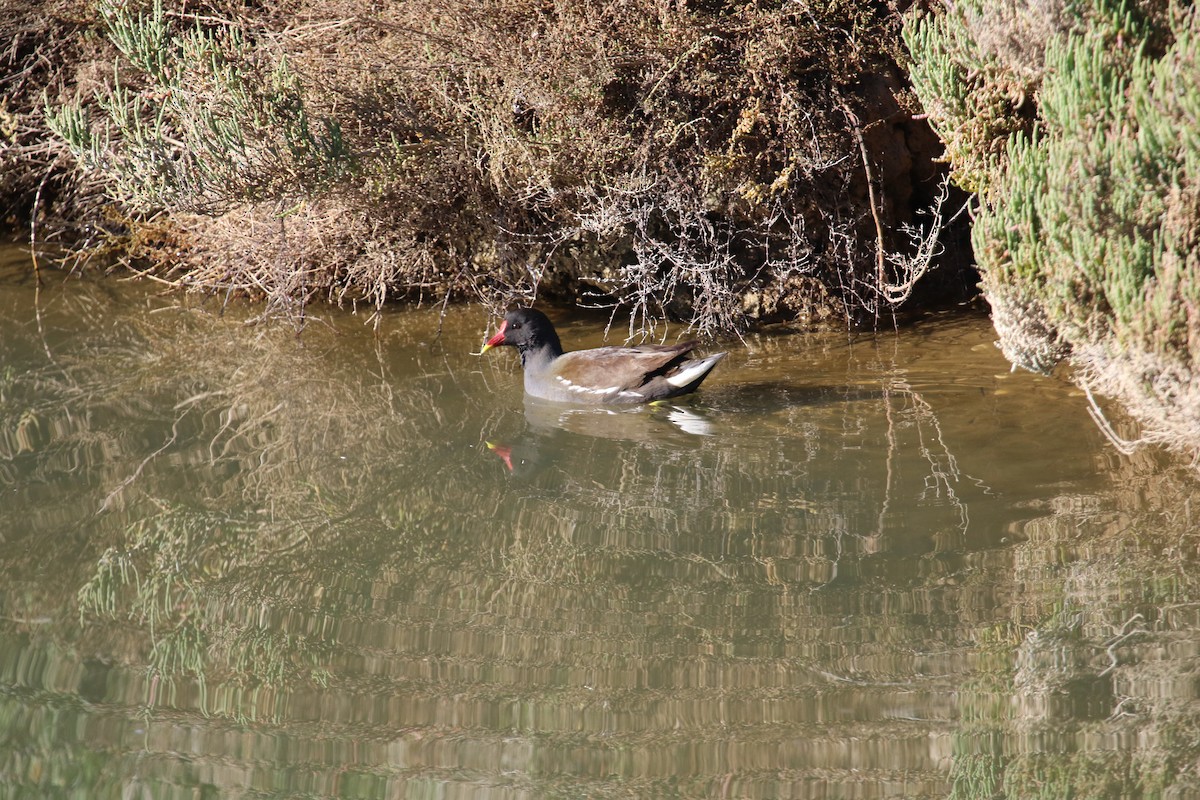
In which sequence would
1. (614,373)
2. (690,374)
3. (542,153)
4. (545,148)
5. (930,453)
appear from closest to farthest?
(930,453), (690,374), (614,373), (545,148), (542,153)

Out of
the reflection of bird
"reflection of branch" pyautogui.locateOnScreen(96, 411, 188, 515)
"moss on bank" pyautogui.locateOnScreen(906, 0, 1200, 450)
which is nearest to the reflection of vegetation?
"reflection of branch" pyautogui.locateOnScreen(96, 411, 188, 515)

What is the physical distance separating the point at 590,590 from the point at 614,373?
299 centimetres

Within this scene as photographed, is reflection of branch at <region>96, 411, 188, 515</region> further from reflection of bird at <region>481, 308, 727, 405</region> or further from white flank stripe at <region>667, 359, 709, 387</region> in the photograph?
white flank stripe at <region>667, 359, 709, 387</region>

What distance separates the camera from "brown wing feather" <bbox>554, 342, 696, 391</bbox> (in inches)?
335

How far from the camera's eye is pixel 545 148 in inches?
375

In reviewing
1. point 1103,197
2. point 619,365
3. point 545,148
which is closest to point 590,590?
point 619,365

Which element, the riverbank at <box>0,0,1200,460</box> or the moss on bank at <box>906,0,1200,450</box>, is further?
the riverbank at <box>0,0,1200,460</box>

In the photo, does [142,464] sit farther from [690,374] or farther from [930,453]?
[930,453]

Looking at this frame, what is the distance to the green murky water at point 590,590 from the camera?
14.8ft

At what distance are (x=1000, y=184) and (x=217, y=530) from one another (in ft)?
15.7

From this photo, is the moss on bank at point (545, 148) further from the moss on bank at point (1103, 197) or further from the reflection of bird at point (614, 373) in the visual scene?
the moss on bank at point (1103, 197)

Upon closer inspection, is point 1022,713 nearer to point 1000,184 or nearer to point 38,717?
point 1000,184

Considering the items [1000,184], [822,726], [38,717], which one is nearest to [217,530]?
[38,717]

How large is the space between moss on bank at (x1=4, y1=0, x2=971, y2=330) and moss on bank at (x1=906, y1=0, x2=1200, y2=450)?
2.82 meters
